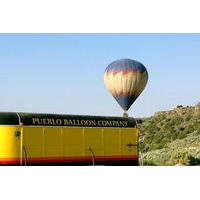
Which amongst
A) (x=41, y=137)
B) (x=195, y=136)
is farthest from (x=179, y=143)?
(x=41, y=137)

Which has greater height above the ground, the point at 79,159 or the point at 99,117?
the point at 99,117

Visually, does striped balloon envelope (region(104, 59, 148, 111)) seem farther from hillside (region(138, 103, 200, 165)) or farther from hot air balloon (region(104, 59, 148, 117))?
hillside (region(138, 103, 200, 165))

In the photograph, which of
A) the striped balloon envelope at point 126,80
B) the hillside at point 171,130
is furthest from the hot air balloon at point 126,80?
the hillside at point 171,130

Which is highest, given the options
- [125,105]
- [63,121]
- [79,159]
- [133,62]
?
[133,62]

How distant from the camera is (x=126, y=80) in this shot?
44.4 m

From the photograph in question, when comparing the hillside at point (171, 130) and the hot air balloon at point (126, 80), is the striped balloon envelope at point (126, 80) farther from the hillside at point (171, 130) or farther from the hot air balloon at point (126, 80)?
the hillside at point (171, 130)

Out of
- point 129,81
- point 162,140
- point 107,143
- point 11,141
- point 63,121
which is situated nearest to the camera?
point 11,141

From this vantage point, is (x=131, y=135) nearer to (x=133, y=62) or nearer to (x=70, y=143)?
(x=70, y=143)

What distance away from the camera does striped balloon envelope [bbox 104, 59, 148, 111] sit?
44.8m

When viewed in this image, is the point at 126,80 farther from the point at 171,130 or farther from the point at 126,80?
the point at 171,130

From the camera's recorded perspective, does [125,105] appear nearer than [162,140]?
Yes

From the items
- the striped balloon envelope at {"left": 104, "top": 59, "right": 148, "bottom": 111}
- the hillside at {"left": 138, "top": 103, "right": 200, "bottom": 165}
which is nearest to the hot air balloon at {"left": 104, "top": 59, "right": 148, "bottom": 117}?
the striped balloon envelope at {"left": 104, "top": 59, "right": 148, "bottom": 111}

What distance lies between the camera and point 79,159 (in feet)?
87.1

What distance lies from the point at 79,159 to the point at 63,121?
2.01 meters
